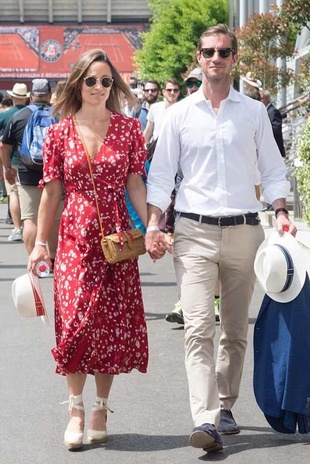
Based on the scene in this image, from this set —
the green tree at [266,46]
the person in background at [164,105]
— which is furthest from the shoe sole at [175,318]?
the green tree at [266,46]

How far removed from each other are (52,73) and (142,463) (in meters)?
98.6

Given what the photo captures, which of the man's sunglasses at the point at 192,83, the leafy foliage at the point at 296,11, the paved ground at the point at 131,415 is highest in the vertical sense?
the leafy foliage at the point at 296,11

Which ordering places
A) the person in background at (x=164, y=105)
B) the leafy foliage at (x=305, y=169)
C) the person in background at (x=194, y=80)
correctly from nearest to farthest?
1. the person in background at (x=194, y=80)
2. the person in background at (x=164, y=105)
3. the leafy foliage at (x=305, y=169)

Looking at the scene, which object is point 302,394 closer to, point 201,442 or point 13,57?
point 201,442

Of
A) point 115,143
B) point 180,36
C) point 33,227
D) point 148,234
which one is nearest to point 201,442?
point 148,234

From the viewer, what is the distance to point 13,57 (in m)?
103

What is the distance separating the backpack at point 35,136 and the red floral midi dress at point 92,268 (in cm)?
461

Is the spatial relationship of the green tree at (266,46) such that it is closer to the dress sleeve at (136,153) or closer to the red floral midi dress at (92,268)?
the dress sleeve at (136,153)

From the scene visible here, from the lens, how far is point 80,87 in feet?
20.3

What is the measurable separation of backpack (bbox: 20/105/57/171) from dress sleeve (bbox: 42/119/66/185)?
456 centimetres

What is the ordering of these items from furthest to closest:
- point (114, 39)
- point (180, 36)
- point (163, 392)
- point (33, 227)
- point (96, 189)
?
point (114, 39) → point (180, 36) → point (33, 227) → point (163, 392) → point (96, 189)

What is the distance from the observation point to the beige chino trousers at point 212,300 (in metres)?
5.87

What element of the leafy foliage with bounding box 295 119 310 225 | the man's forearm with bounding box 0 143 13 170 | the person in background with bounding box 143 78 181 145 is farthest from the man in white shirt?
the leafy foliage with bounding box 295 119 310 225

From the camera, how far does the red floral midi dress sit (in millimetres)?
6059
